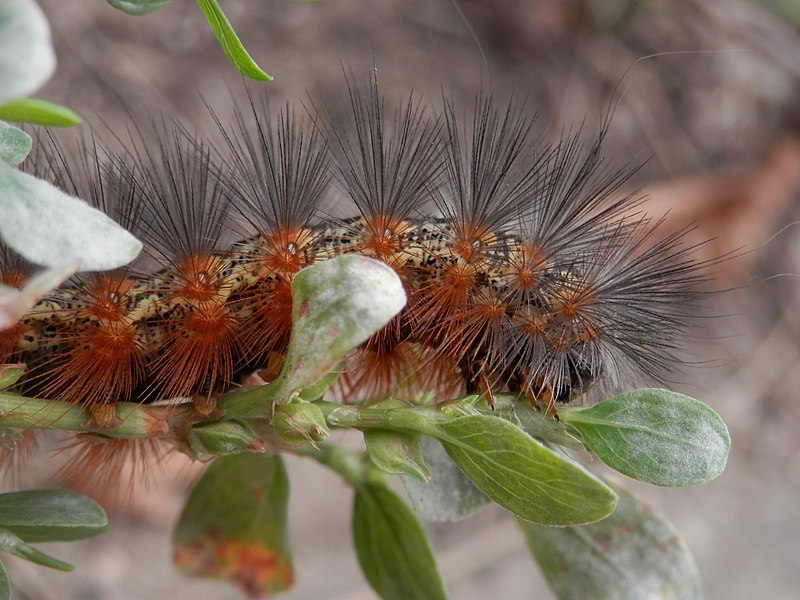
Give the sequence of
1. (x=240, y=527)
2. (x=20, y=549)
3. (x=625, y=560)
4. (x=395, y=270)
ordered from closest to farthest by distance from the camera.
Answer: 1. (x=20, y=549)
2. (x=395, y=270)
3. (x=625, y=560)
4. (x=240, y=527)

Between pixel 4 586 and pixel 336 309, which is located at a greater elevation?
pixel 336 309

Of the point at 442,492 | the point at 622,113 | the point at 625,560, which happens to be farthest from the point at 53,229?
the point at 622,113

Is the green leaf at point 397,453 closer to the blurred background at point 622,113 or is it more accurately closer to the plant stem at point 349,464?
the plant stem at point 349,464

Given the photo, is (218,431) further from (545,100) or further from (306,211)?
(545,100)

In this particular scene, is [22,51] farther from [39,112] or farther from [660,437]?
[660,437]

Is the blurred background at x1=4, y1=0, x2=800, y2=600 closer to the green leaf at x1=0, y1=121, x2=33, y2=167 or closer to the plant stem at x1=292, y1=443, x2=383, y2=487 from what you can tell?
the plant stem at x1=292, y1=443, x2=383, y2=487

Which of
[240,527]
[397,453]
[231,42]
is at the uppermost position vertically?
[231,42]
